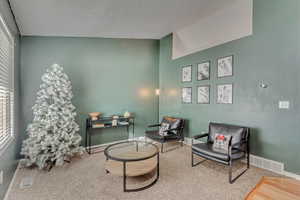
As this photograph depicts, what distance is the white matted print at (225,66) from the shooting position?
3.40m

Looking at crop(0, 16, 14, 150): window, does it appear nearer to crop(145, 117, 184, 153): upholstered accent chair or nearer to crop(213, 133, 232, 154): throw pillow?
crop(145, 117, 184, 153): upholstered accent chair

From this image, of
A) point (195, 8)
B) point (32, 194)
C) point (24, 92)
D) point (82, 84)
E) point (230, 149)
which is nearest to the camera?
point (32, 194)

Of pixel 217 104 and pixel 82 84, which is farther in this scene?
pixel 82 84

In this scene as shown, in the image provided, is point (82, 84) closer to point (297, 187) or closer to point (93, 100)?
point (93, 100)

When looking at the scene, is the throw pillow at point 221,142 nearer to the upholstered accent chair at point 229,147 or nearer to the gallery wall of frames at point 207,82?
the upholstered accent chair at point 229,147

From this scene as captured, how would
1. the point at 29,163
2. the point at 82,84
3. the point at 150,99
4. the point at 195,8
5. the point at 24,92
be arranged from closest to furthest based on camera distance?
the point at 29,163
the point at 195,8
the point at 24,92
the point at 82,84
the point at 150,99

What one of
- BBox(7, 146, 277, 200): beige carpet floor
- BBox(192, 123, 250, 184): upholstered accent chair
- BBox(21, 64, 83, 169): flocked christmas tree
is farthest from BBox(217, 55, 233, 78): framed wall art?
BBox(21, 64, 83, 169): flocked christmas tree

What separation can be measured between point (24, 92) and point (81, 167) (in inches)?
83.5

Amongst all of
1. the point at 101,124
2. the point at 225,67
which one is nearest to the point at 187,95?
the point at 225,67

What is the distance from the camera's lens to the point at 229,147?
8.25 feet

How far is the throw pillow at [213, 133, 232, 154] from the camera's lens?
281cm

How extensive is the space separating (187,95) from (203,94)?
52 centimetres

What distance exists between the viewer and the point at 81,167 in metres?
3.05

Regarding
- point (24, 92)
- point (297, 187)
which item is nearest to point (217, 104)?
point (297, 187)
